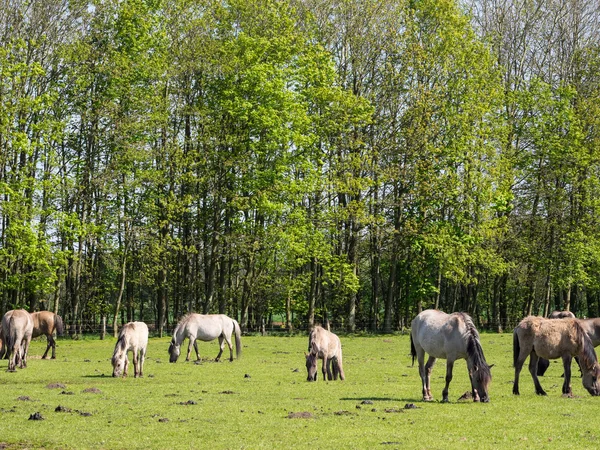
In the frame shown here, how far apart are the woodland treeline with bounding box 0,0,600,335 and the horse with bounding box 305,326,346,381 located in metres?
21.7

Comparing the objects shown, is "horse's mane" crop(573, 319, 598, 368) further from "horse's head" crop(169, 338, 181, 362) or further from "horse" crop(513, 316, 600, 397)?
"horse's head" crop(169, 338, 181, 362)

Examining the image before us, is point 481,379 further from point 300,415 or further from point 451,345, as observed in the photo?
point 300,415

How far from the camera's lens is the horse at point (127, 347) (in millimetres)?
25875

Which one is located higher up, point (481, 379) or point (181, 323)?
point (181, 323)

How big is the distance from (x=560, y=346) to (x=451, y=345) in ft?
10.6

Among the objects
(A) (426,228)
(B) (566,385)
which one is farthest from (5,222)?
(B) (566,385)

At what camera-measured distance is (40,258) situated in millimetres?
42188

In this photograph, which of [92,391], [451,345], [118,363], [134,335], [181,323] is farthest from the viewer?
[181,323]

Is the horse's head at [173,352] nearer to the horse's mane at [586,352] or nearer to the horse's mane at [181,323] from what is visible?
the horse's mane at [181,323]

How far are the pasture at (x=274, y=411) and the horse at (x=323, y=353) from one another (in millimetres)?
670

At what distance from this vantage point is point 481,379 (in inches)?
733

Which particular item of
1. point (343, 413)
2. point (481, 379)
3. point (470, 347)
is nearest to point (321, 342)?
point (470, 347)

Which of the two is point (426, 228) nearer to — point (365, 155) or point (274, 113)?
point (365, 155)

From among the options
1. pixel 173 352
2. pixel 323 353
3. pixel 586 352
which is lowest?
pixel 173 352
